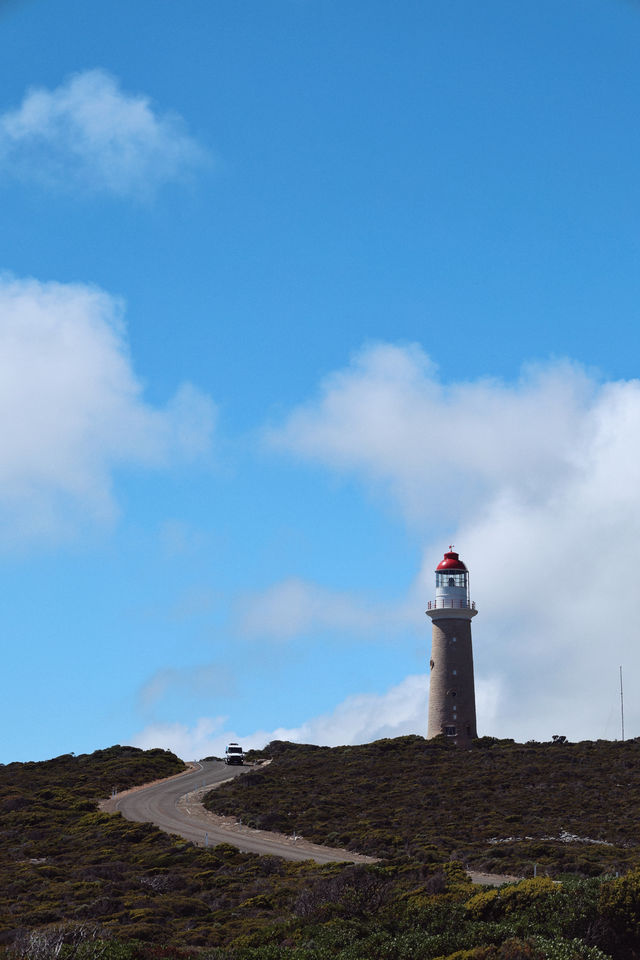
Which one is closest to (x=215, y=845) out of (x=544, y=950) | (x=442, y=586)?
(x=544, y=950)

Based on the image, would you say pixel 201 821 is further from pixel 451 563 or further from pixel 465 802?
pixel 451 563

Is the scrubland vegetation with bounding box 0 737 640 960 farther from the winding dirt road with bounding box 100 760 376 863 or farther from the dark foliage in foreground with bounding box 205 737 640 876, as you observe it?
the winding dirt road with bounding box 100 760 376 863

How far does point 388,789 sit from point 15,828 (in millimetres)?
21090

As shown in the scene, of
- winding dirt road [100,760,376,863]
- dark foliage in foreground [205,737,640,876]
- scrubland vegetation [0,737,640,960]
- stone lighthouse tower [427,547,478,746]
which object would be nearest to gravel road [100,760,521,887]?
winding dirt road [100,760,376,863]

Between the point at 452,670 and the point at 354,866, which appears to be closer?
the point at 354,866

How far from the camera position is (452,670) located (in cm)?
7200

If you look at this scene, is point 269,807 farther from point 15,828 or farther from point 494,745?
point 494,745

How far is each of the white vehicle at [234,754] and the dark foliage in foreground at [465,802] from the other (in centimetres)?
479

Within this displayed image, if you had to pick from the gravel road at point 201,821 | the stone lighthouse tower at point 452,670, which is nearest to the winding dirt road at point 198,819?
the gravel road at point 201,821

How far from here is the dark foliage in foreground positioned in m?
40.3

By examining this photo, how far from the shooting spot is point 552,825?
4697 cm

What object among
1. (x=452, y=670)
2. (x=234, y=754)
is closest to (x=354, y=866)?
(x=452, y=670)

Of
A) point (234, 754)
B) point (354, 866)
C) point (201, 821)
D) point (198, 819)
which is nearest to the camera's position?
point (354, 866)

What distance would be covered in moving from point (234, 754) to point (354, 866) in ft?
180
